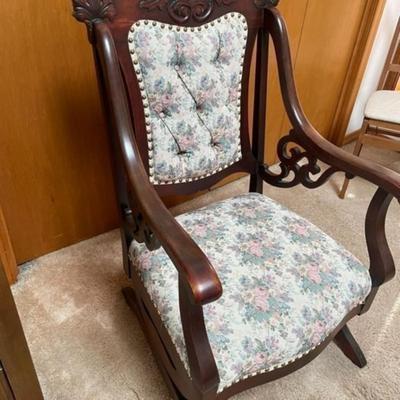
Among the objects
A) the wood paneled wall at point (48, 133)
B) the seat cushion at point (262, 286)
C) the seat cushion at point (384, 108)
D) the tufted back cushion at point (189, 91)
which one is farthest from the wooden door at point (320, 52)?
the seat cushion at point (262, 286)

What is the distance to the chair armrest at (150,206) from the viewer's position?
0.54 metres

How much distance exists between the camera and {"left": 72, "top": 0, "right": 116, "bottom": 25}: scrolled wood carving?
717mm

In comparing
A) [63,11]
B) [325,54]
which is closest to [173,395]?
[63,11]

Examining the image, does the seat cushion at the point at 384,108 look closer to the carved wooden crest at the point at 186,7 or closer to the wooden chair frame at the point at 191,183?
the wooden chair frame at the point at 191,183

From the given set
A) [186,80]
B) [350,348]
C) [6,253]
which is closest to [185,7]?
[186,80]

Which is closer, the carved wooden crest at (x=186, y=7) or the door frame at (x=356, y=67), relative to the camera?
the carved wooden crest at (x=186, y=7)

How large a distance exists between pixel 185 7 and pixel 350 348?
1098 mm

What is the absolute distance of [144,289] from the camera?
0.90 meters

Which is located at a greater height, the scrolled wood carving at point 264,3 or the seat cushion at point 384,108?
the scrolled wood carving at point 264,3

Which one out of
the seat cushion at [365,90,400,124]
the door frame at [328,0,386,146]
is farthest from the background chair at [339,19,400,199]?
the door frame at [328,0,386,146]

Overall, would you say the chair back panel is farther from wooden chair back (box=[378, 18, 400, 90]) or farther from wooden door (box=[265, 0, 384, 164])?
wooden chair back (box=[378, 18, 400, 90])

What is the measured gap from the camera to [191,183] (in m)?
1.03

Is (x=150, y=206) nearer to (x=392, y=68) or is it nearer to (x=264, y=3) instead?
(x=264, y=3)

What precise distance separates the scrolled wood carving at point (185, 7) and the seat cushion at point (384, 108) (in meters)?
1.12
